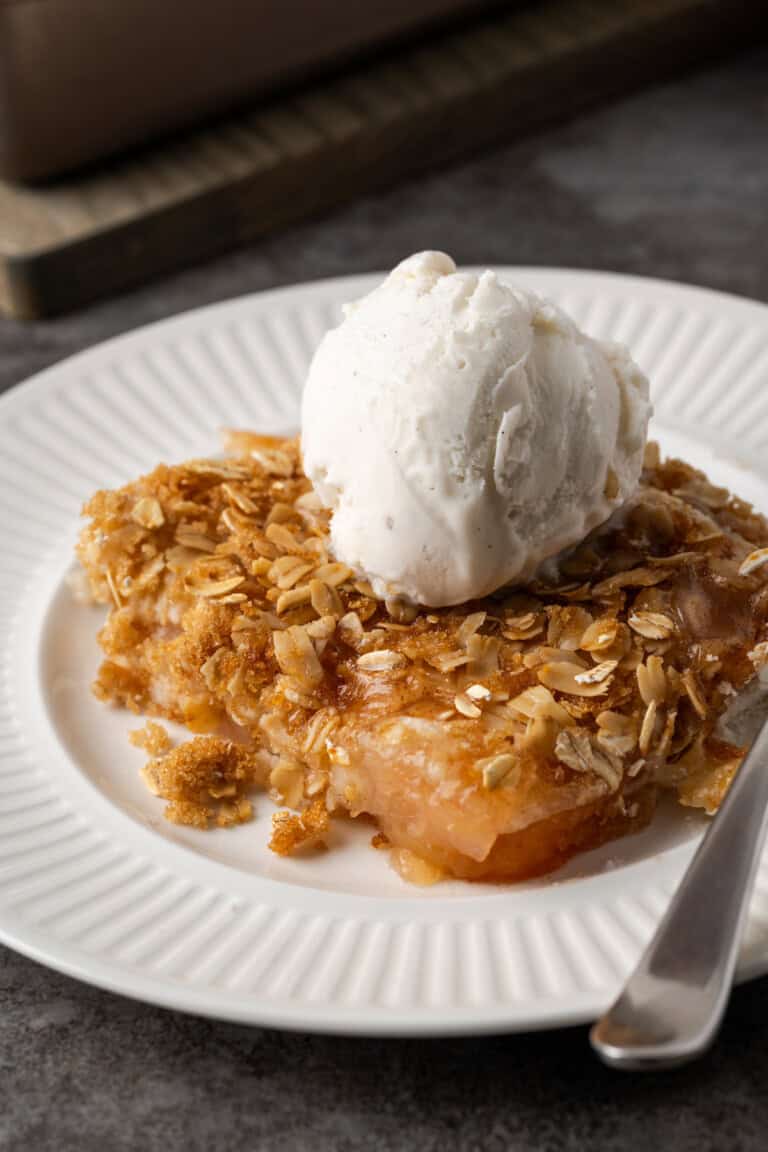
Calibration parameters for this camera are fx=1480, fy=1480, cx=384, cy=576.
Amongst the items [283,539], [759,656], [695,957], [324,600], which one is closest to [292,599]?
[324,600]

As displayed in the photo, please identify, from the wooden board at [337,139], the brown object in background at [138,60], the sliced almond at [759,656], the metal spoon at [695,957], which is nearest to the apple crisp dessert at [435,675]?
the sliced almond at [759,656]

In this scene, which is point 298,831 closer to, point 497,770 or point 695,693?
point 497,770

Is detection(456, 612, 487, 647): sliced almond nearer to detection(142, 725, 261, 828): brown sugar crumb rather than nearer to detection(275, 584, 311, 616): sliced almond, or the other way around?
detection(275, 584, 311, 616): sliced almond

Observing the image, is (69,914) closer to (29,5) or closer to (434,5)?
(29,5)

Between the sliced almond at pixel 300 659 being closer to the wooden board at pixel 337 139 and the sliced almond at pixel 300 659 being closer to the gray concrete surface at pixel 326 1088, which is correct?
the gray concrete surface at pixel 326 1088

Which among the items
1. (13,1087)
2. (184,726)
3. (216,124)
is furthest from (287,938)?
(216,124)

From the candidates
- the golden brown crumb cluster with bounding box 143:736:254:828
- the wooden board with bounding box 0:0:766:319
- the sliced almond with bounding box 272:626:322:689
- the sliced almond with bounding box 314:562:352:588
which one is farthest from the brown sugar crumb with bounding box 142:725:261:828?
the wooden board with bounding box 0:0:766:319
